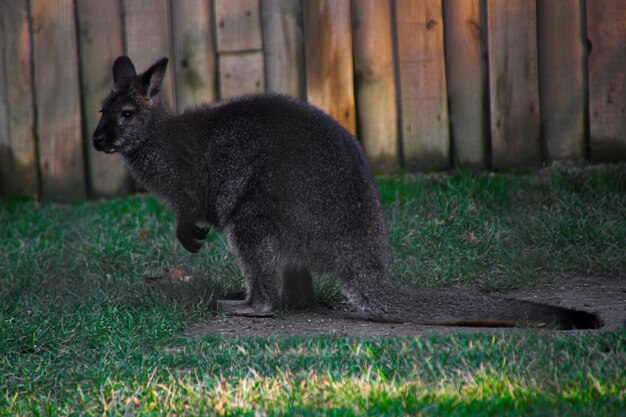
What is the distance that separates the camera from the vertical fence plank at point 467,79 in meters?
6.78

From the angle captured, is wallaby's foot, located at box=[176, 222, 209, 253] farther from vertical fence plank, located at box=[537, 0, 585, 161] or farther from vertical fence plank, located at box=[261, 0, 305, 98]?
vertical fence plank, located at box=[537, 0, 585, 161]

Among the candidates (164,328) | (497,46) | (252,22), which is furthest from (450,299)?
(252,22)

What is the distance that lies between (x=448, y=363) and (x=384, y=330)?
79cm

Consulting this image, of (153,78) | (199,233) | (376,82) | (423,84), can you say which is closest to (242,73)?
(376,82)

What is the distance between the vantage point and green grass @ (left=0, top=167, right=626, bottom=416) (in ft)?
11.5

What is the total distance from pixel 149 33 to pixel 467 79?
2505 mm

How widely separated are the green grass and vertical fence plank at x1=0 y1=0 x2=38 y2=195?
25 cm

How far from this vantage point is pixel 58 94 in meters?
7.16

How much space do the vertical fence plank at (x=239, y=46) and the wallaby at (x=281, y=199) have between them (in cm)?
179

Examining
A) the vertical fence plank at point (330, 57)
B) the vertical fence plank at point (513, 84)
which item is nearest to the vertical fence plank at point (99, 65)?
the vertical fence plank at point (330, 57)

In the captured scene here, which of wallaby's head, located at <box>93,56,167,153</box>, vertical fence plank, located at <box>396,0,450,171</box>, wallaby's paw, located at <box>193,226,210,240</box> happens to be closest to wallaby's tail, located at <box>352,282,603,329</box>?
wallaby's paw, located at <box>193,226,210,240</box>

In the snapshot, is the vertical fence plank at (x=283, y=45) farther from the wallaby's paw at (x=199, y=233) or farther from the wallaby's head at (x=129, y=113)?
the wallaby's paw at (x=199, y=233)

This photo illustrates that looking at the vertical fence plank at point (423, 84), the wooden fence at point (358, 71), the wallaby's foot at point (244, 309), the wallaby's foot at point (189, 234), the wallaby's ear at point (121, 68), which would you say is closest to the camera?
the wallaby's foot at point (244, 309)

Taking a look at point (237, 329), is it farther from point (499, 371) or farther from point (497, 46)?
point (497, 46)
